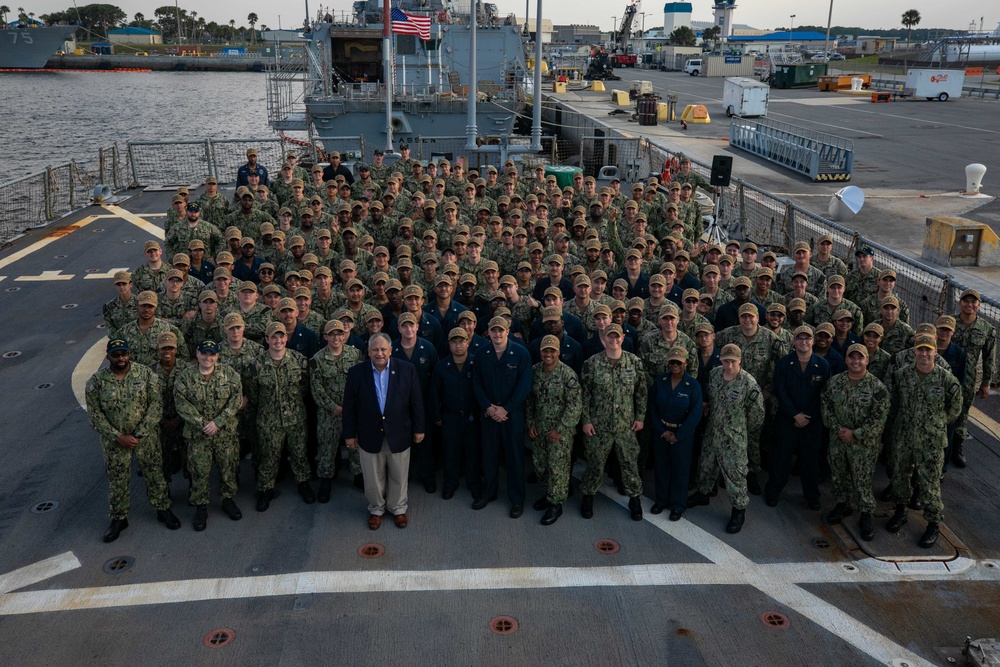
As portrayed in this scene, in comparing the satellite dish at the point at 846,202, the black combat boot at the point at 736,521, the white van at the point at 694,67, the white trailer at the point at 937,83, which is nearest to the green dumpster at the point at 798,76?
the white trailer at the point at 937,83

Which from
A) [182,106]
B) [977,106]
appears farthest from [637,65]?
[977,106]

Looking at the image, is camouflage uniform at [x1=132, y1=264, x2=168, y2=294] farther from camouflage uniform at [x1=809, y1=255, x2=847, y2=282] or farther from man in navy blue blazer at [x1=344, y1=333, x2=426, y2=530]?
camouflage uniform at [x1=809, y1=255, x2=847, y2=282]

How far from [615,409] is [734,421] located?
0.96 metres

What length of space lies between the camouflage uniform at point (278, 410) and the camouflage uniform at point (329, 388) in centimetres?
14

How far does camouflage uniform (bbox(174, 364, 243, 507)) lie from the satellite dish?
41.7 ft

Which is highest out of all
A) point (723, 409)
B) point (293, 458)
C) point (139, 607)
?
point (723, 409)

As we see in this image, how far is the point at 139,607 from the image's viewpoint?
5.67 m

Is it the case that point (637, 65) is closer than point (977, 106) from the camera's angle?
No

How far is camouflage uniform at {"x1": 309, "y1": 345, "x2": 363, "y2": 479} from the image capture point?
22.3 feet

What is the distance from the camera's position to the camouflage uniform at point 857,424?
21.0ft

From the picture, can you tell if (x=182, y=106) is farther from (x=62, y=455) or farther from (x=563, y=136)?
(x=62, y=455)

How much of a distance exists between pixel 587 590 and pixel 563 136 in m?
35.6

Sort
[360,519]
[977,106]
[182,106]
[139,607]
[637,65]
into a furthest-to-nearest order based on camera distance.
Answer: [637,65]
[182,106]
[977,106]
[360,519]
[139,607]

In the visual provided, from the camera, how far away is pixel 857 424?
21.2 ft
